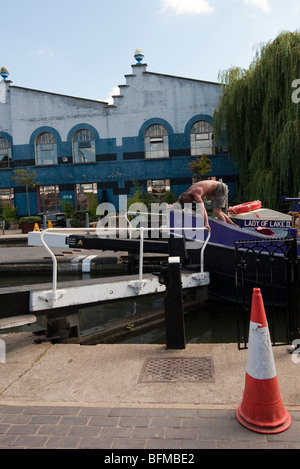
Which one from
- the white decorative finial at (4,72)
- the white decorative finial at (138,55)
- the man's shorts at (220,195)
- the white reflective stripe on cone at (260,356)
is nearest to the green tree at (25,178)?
the white decorative finial at (4,72)

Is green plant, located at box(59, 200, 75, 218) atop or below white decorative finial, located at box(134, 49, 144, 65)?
below

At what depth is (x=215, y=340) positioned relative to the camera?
6.64 metres

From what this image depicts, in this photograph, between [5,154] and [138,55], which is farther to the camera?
[5,154]

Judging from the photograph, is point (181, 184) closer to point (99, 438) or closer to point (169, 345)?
point (169, 345)

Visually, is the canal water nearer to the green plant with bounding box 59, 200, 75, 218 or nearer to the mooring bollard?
the mooring bollard

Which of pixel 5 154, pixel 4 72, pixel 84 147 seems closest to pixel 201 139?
pixel 84 147

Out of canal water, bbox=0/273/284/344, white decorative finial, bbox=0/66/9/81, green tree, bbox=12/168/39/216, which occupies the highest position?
white decorative finial, bbox=0/66/9/81

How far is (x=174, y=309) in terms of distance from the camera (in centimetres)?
439

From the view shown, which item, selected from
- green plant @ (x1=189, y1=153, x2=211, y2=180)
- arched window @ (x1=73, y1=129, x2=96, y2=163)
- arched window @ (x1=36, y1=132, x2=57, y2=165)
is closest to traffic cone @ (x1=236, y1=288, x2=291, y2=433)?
green plant @ (x1=189, y1=153, x2=211, y2=180)

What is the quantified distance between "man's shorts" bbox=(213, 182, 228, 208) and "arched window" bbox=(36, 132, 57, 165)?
59.1ft

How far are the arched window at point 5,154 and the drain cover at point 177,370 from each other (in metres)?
23.5

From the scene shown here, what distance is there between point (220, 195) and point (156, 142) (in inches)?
618

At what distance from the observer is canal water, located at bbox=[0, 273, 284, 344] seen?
6676 mm

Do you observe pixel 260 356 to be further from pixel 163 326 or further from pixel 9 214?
pixel 9 214
